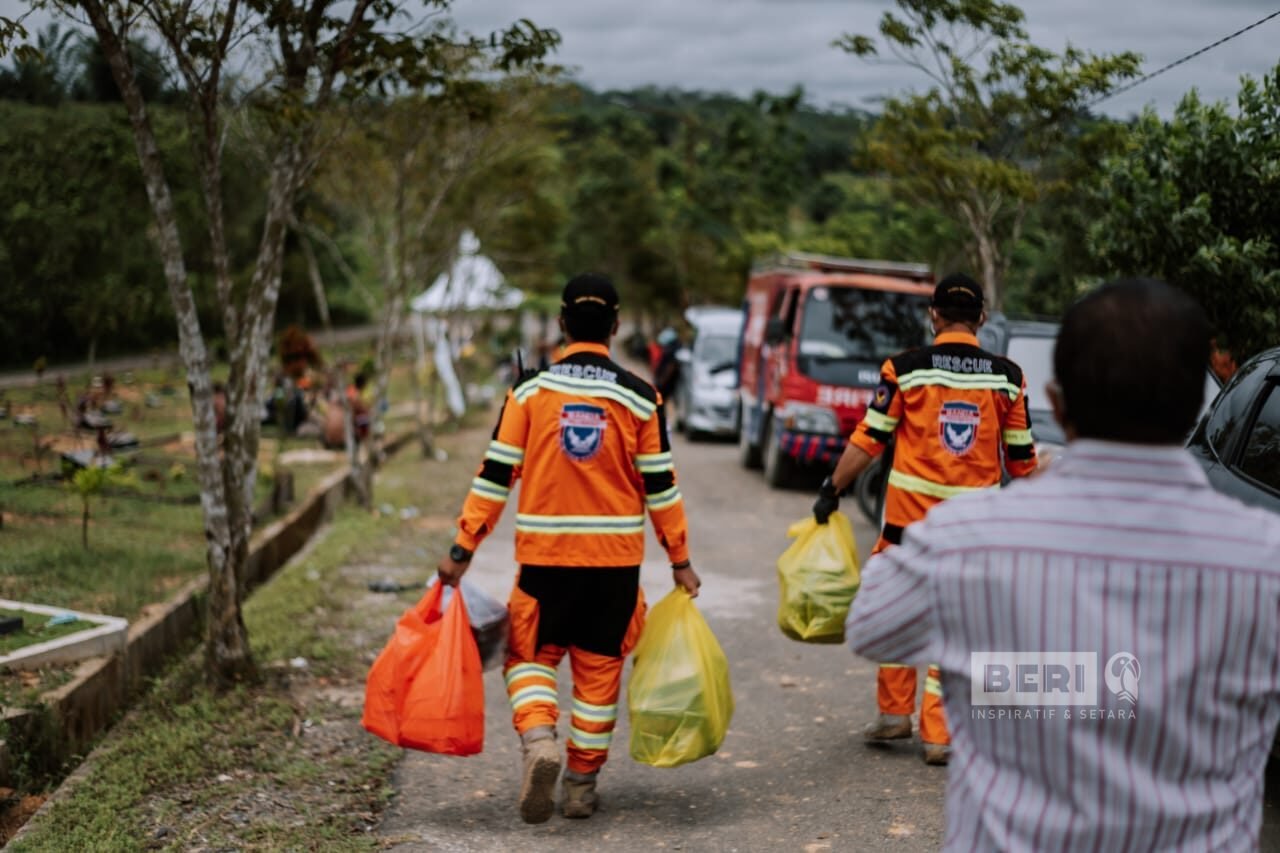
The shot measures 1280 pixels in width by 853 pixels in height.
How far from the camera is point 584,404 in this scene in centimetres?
464

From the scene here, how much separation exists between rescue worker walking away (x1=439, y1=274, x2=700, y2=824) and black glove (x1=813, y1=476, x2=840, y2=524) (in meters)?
0.73

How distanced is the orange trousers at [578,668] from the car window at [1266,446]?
2.19 metres

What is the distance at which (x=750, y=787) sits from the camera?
17.2 feet

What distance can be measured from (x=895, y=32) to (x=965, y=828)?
1237cm

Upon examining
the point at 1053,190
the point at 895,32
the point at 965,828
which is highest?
the point at 895,32

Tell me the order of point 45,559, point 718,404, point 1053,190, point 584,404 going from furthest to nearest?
1. point 718,404
2. point 1053,190
3. point 45,559
4. point 584,404

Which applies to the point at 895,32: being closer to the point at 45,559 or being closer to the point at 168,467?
the point at 168,467

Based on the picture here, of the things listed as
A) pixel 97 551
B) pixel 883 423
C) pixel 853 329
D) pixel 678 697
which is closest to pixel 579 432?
pixel 678 697

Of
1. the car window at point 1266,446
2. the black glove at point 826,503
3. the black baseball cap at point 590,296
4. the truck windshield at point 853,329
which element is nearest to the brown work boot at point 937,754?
the black glove at point 826,503

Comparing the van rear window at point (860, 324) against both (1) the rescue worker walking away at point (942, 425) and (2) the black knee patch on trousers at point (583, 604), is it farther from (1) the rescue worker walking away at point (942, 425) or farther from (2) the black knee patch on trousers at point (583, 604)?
(2) the black knee patch on trousers at point (583, 604)

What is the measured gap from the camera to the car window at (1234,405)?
4.93 metres

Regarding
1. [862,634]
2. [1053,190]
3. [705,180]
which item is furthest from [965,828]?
[705,180]

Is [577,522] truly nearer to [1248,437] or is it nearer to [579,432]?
[579,432]

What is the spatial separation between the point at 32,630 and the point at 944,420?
14.2 ft
